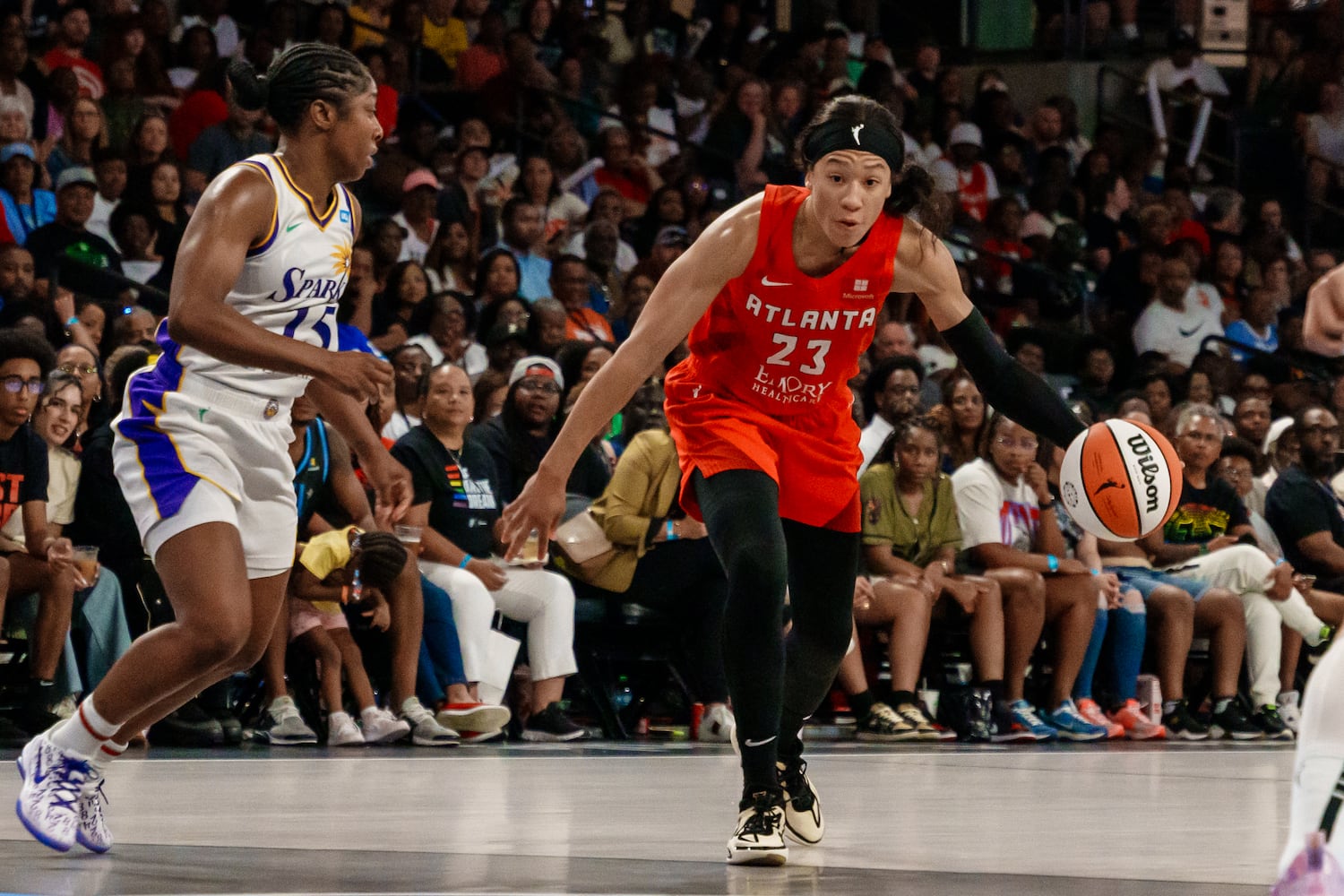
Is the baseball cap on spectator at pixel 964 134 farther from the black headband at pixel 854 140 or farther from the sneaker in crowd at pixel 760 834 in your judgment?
the sneaker in crowd at pixel 760 834

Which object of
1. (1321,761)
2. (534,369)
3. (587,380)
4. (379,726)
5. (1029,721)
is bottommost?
(1029,721)

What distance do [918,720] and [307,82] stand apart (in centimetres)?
487

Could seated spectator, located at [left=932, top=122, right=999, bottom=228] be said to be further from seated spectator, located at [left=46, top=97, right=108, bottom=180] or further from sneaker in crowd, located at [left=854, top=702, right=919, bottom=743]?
sneaker in crowd, located at [left=854, top=702, right=919, bottom=743]

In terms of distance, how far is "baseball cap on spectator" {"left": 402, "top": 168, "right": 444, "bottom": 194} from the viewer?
11.5m

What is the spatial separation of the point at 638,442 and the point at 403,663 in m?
1.36

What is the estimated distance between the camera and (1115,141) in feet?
54.4

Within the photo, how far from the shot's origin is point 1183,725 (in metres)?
9.44

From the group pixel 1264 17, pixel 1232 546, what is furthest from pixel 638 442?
pixel 1264 17

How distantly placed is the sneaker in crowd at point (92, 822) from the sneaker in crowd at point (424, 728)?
3.43m

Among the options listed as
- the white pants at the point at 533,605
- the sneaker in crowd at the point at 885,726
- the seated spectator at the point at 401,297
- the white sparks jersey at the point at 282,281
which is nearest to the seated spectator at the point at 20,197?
the seated spectator at the point at 401,297

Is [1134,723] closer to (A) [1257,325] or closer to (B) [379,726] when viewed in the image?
(B) [379,726]

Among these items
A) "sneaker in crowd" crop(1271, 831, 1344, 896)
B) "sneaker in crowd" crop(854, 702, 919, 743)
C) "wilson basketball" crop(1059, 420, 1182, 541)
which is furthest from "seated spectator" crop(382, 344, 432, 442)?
"sneaker in crowd" crop(1271, 831, 1344, 896)

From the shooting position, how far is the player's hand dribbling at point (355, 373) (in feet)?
13.6

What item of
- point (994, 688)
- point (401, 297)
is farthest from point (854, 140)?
point (401, 297)
